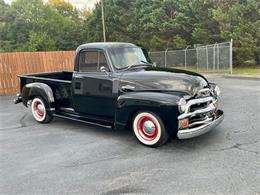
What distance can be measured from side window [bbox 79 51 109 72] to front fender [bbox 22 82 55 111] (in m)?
1.20

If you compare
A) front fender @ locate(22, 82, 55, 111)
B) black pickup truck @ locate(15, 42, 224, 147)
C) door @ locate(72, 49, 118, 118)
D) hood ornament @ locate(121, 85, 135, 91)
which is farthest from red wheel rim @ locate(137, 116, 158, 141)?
front fender @ locate(22, 82, 55, 111)

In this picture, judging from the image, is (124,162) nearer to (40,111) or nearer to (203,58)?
(40,111)

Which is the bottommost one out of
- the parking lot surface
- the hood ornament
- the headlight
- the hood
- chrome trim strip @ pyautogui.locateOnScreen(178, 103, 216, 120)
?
the parking lot surface

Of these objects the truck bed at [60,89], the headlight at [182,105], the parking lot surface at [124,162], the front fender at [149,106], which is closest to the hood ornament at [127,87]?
the front fender at [149,106]

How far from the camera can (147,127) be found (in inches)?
236

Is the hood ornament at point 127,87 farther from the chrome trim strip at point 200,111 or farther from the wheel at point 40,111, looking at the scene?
the wheel at point 40,111

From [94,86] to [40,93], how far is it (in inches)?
73.2

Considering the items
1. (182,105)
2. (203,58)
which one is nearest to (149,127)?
(182,105)

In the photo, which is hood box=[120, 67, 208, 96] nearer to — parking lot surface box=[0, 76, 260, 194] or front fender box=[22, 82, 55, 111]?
parking lot surface box=[0, 76, 260, 194]

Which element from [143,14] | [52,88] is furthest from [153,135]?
[143,14]

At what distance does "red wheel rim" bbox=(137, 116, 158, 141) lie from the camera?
5898 millimetres

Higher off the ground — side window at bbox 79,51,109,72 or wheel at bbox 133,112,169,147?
side window at bbox 79,51,109,72

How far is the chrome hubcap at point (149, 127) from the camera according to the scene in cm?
593

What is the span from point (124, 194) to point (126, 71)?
3070 millimetres
